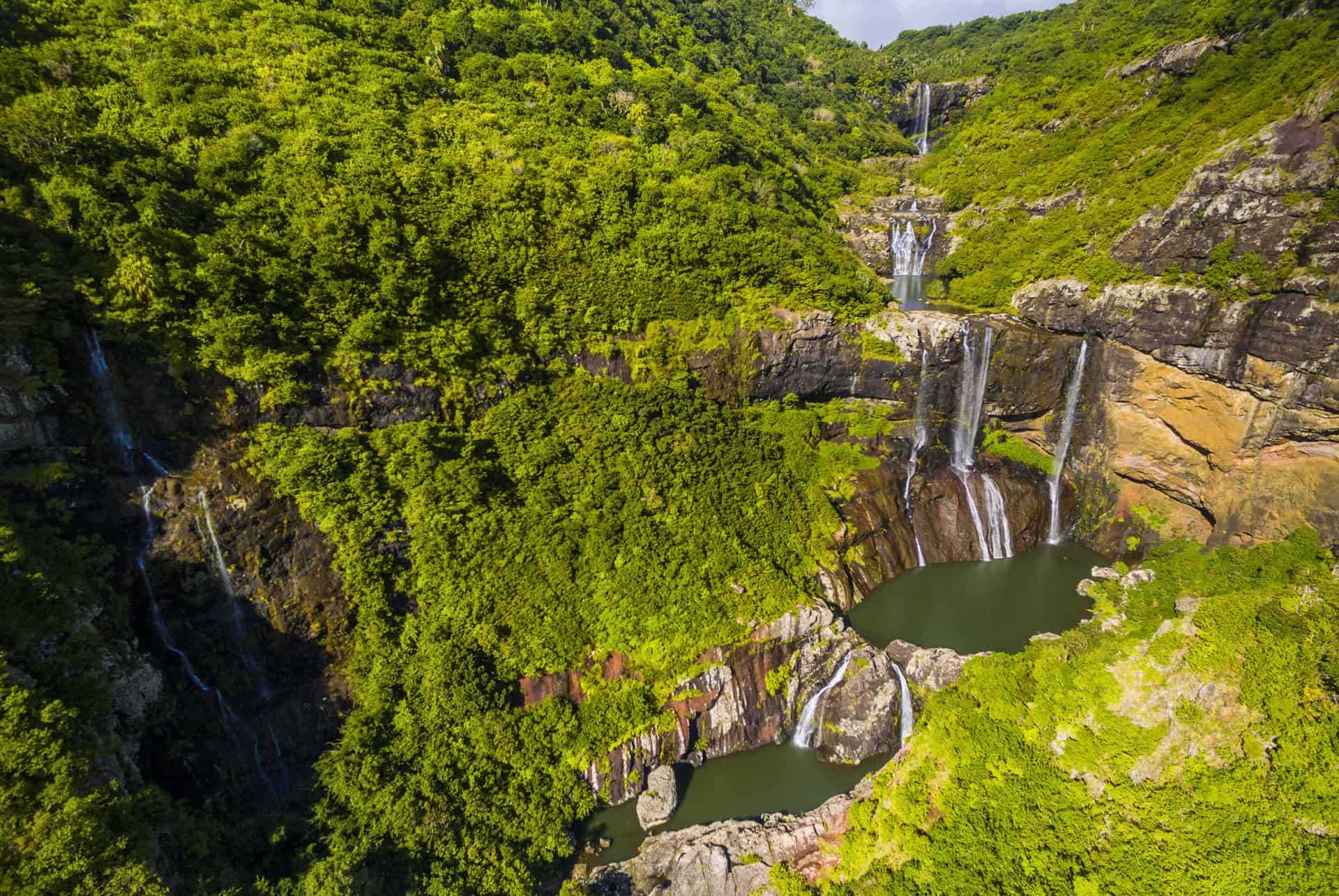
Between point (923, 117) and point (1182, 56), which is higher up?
point (923, 117)

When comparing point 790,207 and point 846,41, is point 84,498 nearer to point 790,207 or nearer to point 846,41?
point 790,207

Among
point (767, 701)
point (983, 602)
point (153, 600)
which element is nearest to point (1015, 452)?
point (983, 602)

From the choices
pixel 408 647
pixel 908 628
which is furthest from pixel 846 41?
pixel 408 647

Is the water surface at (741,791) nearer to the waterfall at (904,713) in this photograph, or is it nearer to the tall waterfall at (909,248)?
the waterfall at (904,713)

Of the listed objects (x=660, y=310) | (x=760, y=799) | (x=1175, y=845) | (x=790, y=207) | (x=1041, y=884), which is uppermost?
(x=790, y=207)

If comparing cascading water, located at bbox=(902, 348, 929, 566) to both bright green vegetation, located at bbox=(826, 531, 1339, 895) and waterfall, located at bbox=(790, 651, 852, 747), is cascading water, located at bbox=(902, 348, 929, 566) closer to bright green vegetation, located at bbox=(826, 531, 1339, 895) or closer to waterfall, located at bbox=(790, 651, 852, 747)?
waterfall, located at bbox=(790, 651, 852, 747)

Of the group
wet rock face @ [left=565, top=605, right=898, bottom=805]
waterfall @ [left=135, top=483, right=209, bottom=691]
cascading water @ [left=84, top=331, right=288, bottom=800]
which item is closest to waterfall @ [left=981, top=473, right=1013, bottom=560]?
wet rock face @ [left=565, top=605, right=898, bottom=805]

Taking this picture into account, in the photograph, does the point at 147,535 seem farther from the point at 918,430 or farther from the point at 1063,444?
the point at 1063,444
